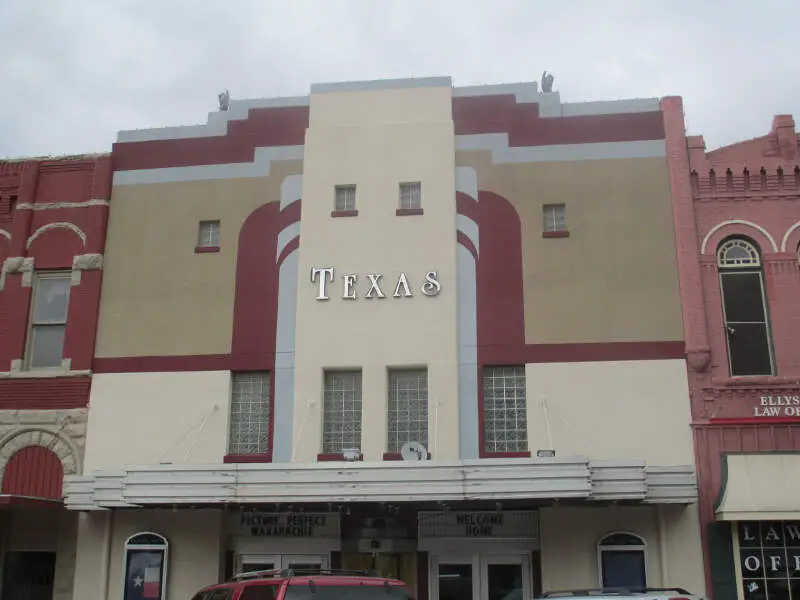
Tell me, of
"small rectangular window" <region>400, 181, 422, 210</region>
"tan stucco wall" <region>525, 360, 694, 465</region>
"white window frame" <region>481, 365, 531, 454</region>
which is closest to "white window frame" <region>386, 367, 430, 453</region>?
"white window frame" <region>481, 365, 531, 454</region>

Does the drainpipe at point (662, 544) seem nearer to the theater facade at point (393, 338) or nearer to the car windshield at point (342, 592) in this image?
the theater facade at point (393, 338)

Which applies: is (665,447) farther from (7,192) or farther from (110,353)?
(7,192)

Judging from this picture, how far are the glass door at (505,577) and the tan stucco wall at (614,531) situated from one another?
1.84 ft

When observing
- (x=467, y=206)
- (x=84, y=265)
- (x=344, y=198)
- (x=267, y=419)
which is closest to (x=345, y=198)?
(x=344, y=198)

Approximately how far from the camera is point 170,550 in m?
19.7

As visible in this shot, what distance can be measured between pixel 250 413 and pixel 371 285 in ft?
11.9

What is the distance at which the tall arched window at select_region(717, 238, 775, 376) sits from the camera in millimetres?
19375

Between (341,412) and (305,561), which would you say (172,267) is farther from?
(305,561)

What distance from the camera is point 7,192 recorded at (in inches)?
900

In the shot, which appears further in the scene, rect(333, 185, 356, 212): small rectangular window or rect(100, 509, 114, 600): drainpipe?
rect(333, 185, 356, 212): small rectangular window

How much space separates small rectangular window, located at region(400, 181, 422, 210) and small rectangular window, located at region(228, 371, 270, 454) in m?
4.63

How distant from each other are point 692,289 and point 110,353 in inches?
479

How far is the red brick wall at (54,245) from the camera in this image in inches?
832

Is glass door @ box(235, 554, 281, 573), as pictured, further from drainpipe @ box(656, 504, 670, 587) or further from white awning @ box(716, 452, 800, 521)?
white awning @ box(716, 452, 800, 521)
